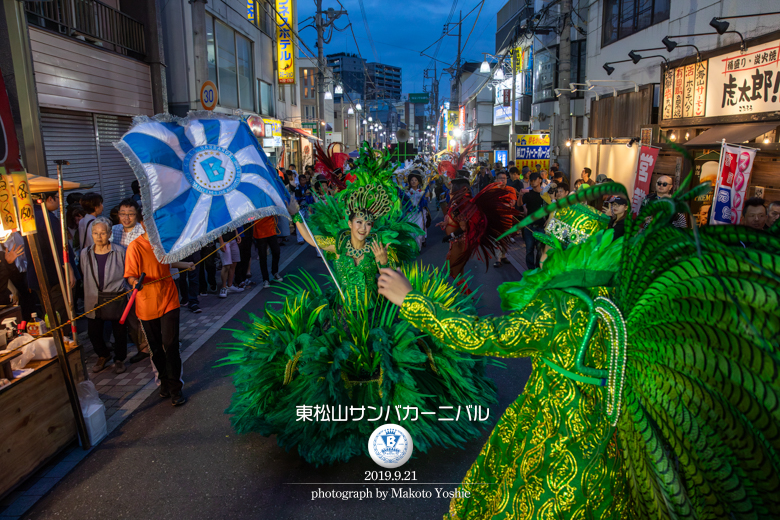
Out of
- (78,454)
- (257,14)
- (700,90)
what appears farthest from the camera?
(257,14)

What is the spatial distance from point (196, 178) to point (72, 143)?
9246mm

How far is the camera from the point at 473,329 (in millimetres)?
2168

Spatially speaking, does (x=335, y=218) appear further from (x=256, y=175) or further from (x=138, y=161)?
(x=138, y=161)

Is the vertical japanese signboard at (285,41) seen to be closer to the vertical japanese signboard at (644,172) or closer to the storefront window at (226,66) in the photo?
the storefront window at (226,66)

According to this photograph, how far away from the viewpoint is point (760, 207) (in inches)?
235

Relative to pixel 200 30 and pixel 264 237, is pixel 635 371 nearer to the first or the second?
pixel 264 237

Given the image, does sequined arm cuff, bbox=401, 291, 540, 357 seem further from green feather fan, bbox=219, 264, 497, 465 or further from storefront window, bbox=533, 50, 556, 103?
storefront window, bbox=533, 50, 556, 103

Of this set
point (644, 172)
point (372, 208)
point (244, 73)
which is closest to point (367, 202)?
point (372, 208)

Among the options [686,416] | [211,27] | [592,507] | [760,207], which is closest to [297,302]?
[592,507]

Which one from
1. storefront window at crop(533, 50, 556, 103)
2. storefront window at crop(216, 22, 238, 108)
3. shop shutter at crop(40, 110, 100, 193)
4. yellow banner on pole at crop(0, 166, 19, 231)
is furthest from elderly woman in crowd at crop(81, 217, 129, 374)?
storefront window at crop(533, 50, 556, 103)

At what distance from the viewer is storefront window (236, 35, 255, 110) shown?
21562 mm

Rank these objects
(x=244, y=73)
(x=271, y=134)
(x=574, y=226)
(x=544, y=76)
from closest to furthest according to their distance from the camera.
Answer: (x=574, y=226) < (x=271, y=134) < (x=244, y=73) < (x=544, y=76)

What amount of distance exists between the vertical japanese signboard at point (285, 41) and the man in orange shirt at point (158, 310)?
20.3 metres

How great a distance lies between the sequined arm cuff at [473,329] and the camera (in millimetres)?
2119
